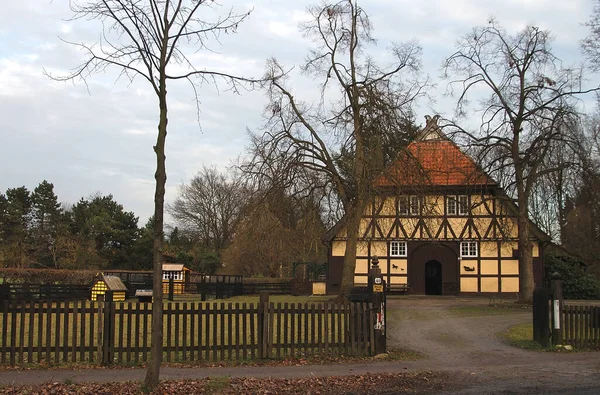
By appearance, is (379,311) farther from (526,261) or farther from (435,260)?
(435,260)

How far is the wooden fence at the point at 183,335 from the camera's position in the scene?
1095cm

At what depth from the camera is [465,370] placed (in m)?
11.3

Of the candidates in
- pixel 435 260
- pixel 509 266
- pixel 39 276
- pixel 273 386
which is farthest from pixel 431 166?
pixel 39 276

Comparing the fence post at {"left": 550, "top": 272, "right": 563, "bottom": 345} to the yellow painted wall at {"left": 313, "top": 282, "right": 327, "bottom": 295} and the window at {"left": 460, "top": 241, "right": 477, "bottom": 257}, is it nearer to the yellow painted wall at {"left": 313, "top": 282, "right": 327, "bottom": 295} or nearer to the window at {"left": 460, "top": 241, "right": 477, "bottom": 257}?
the window at {"left": 460, "top": 241, "right": 477, "bottom": 257}

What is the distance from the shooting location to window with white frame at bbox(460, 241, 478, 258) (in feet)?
117

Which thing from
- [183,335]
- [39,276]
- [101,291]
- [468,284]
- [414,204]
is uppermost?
[414,204]

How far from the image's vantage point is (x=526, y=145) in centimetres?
2761

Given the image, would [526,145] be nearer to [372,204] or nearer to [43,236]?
[372,204]

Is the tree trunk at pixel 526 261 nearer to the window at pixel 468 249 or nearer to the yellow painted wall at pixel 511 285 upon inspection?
the yellow painted wall at pixel 511 285

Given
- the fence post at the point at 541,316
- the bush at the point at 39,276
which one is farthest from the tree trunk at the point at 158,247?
the bush at the point at 39,276

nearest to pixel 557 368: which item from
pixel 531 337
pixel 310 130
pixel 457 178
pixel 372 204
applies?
pixel 531 337

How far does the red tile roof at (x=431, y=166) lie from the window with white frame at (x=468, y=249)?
4625 millimetres

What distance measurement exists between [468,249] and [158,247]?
98.8 feet

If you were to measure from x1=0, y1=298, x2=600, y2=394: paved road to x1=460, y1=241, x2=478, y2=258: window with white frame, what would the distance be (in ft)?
63.5
